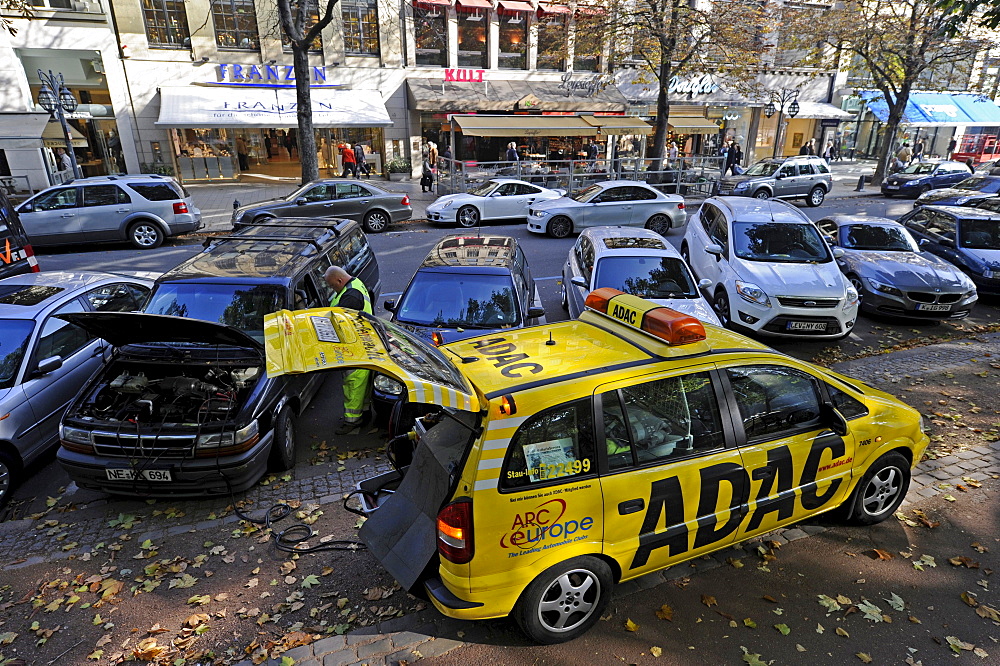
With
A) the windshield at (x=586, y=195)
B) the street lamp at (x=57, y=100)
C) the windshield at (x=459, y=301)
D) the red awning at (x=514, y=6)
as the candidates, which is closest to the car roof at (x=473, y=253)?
the windshield at (x=459, y=301)

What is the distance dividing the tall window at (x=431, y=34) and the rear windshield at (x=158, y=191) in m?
15.6

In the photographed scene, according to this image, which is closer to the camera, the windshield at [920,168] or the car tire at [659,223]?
the car tire at [659,223]

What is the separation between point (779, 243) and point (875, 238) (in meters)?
2.97

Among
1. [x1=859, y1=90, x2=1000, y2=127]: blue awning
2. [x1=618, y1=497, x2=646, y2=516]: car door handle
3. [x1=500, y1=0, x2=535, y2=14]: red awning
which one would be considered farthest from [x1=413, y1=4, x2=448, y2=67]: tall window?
[x1=618, y1=497, x2=646, y2=516]: car door handle

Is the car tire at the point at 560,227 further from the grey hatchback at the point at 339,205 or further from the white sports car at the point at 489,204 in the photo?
the grey hatchback at the point at 339,205

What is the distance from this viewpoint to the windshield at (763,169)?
71.4ft

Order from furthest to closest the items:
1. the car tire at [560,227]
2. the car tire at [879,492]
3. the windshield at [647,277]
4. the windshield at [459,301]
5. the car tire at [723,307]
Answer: the car tire at [560,227] < the car tire at [723,307] < the windshield at [647,277] < the windshield at [459,301] < the car tire at [879,492]

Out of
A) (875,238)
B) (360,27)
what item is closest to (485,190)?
(875,238)

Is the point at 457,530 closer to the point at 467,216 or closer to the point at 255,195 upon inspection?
the point at 467,216

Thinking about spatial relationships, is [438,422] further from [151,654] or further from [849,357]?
[849,357]

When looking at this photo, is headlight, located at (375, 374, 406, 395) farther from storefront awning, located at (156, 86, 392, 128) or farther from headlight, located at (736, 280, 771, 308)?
storefront awning, located at (156, 86, 392, 128)

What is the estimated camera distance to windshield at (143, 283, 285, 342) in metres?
6.32

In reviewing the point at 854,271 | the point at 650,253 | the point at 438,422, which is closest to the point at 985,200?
the point at 854,271

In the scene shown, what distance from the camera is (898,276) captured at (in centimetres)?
987
